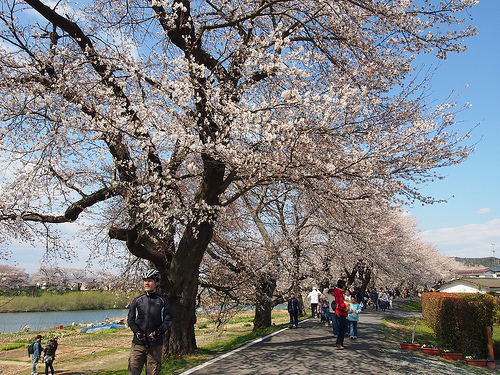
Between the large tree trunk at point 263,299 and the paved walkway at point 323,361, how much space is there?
4.45 m

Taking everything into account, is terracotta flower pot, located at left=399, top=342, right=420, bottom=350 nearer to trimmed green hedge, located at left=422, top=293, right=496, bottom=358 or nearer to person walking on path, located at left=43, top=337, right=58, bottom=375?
trimmed green hedge, located at left=422, top=293, right=496, bottom=358

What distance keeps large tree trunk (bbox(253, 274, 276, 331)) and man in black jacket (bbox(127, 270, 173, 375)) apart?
9.73m

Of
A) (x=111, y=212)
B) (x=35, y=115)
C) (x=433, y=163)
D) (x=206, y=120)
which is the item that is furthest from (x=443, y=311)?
(x=35, y=115)

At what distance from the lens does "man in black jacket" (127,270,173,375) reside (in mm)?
4941

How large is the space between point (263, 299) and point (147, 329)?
10760 mm

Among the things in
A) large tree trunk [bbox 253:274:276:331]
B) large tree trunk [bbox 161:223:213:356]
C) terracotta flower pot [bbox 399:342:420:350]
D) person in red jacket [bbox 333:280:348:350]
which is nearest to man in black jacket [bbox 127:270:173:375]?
large tree trunk [bbox 161:223:213:356]

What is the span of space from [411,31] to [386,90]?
1.40 metres

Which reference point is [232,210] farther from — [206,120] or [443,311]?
[443,311]

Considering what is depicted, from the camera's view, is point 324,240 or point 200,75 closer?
point 200,75

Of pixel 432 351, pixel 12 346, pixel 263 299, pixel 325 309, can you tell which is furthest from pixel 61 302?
pixel 432 351

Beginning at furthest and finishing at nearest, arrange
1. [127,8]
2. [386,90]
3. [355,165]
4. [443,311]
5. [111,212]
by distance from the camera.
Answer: [443,311] → [111,212] → [127,8] → [386,90] → [355,165]

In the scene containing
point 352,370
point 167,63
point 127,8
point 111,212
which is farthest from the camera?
point 111,212

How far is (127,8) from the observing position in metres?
9.44

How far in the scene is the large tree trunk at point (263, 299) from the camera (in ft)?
49.4
